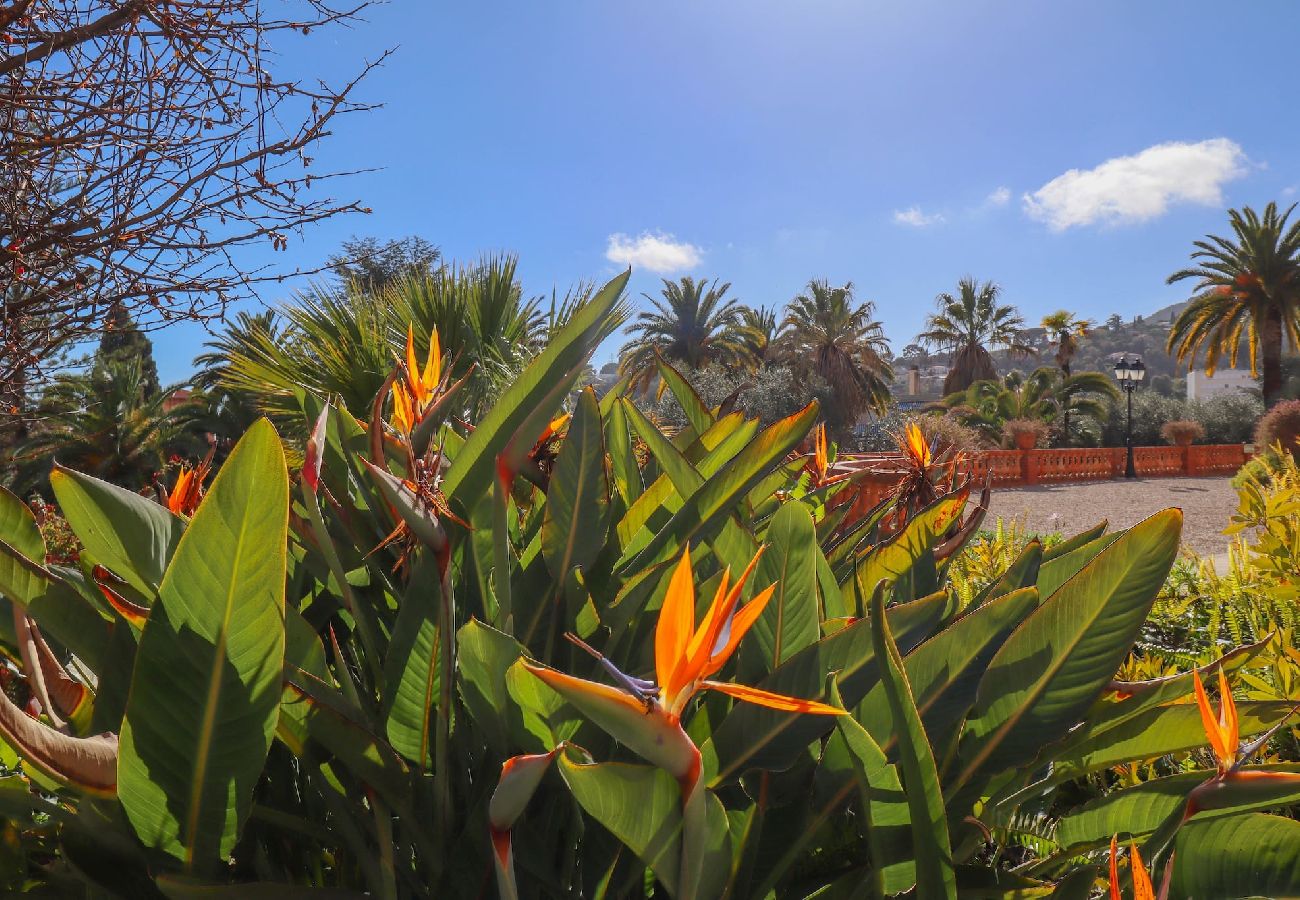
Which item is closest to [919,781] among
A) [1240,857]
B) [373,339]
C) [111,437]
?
[1240,857]

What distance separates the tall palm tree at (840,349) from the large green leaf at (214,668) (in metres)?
27.9

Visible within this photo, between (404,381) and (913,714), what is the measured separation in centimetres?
70

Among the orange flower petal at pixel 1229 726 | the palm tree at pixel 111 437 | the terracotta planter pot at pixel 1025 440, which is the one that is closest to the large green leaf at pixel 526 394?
the orange flower petal at pixel 1229 726

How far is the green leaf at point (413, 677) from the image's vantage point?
841 mm

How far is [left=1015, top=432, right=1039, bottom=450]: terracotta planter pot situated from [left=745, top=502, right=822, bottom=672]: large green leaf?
25.3m

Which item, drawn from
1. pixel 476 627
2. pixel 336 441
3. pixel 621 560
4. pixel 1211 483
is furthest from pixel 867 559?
pixel 1211 483

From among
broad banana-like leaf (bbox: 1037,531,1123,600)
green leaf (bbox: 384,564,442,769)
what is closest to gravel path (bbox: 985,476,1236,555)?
broad banana-like leaf (bbox: 1037,531,1123,600)

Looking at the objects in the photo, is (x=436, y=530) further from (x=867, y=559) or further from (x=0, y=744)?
(x=867, y=559)

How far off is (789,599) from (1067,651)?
0.29m

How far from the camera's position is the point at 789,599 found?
0.89 metres

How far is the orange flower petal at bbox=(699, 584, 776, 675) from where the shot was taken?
1.73 feet

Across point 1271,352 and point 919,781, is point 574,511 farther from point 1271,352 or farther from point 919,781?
point 1271,352

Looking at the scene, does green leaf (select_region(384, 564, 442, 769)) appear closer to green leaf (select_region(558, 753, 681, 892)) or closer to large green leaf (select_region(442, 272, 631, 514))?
large green leaf (select_region(442, 272, 631, 514))

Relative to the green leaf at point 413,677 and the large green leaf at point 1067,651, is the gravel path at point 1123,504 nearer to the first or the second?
the large green leaf at point 1067,651
